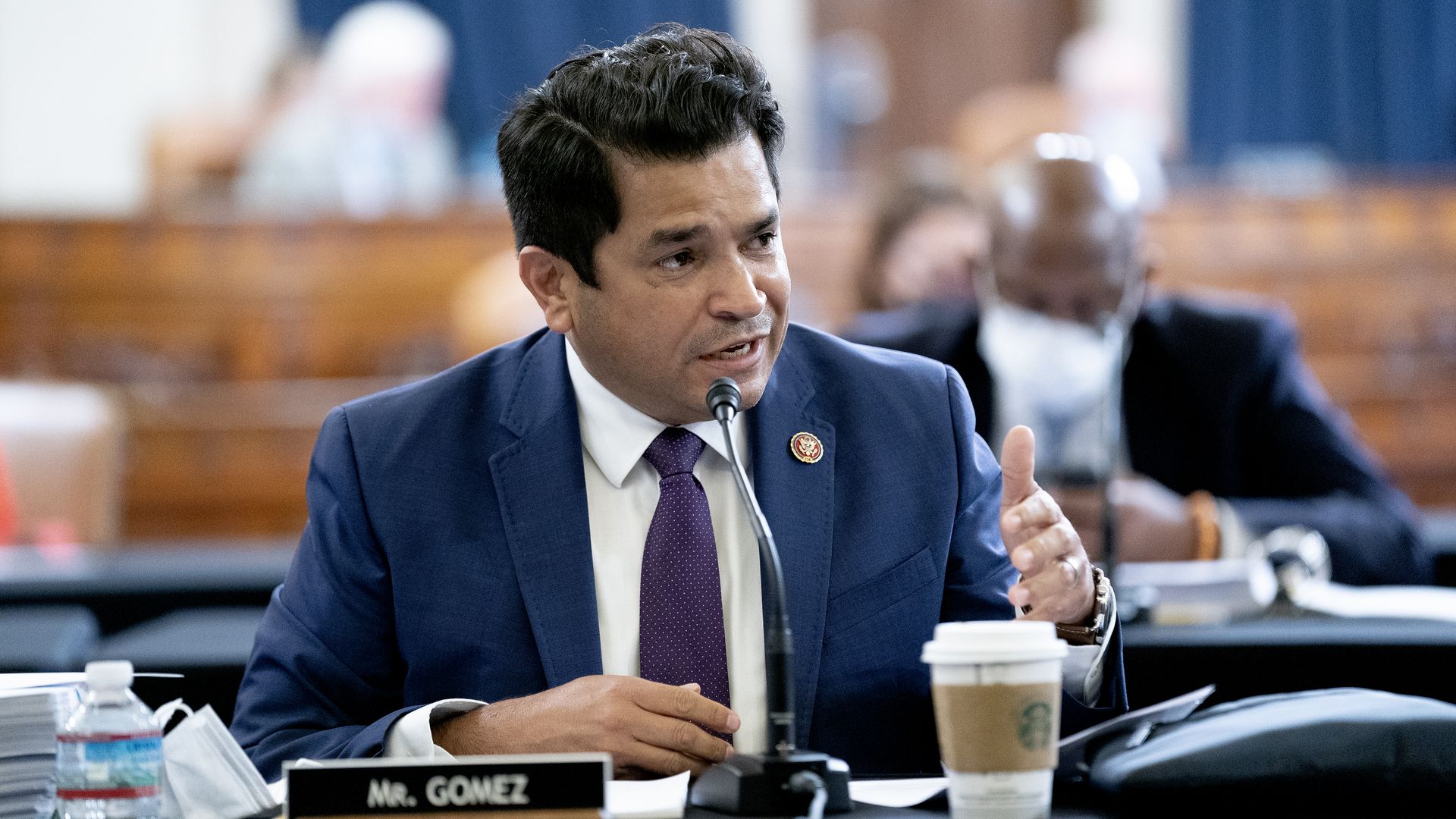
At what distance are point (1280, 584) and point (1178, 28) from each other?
238 inches

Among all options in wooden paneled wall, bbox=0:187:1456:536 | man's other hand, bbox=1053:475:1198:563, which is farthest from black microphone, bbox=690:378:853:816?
wooden paneled wall, bbox=0:187:1456:536

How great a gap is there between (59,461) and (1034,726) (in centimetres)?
265

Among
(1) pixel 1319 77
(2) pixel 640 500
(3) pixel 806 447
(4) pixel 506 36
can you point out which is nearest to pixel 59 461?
(2) pixel 640 500

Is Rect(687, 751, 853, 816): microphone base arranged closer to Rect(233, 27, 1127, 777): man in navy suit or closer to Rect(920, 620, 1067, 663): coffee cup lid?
Rect(920, 620, 1067, 663): coffee cup lid

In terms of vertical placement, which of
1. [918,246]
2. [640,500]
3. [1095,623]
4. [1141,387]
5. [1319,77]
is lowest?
[1095,623]

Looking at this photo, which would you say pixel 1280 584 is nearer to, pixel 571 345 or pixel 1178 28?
pixel 571 345

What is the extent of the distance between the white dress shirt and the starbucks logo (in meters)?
0.45

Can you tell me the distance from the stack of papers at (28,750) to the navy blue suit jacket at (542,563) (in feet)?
0.92

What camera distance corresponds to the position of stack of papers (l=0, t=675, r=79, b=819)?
3.83 feet

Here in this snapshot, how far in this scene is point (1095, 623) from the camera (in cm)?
137

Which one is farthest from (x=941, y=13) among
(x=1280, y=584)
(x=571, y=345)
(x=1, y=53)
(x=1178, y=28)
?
(x=571, y=345)

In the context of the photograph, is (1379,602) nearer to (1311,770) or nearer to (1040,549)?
(1040,549)

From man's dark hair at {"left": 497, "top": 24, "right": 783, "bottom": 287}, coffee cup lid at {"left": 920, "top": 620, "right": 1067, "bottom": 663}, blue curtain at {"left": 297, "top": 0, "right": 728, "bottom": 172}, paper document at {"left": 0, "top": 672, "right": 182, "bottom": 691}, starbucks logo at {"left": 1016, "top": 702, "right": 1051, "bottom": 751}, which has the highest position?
blue curtain at {"left": 297, "top": 0, "right": 728, "bottom": 172}

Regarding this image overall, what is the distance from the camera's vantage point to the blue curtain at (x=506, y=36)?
7531mm
